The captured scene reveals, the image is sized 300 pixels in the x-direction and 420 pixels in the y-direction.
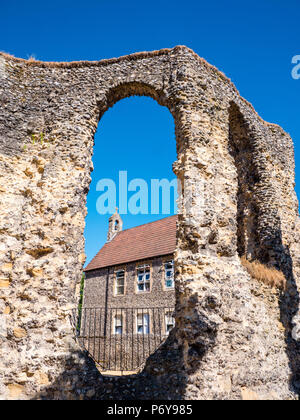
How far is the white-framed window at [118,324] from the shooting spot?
17.0 m

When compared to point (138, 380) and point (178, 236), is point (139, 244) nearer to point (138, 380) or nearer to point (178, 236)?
point (178, 236)

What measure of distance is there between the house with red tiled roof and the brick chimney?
2948mm

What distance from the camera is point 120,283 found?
735 inches

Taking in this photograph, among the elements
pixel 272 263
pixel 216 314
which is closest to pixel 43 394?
pixel 216 314

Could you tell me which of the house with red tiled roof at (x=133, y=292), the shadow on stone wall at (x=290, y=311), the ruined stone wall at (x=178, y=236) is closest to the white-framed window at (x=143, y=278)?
the house with red tiled roof at (x=133, y=292)

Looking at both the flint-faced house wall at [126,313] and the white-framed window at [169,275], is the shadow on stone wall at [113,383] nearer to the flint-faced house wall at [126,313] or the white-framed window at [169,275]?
the flint-faced house wall at [126,313]

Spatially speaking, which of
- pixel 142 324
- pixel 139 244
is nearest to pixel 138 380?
pixel 142 324

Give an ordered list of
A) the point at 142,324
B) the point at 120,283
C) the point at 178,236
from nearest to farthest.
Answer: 1. the point at 178,236
2. the point at 142,324
3. the point at 120,283

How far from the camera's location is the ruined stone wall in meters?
4.79

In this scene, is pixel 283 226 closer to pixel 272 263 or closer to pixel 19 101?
pixel 272 263

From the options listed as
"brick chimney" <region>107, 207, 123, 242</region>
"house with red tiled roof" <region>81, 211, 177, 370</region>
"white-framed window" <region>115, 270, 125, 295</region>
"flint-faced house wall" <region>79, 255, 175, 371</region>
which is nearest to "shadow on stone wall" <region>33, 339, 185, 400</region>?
"flint-faced house wall" <region>79, 255, 175, 371</region>

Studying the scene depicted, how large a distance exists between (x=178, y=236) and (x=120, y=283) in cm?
1366

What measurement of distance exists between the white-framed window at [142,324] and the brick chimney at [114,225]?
906 cm

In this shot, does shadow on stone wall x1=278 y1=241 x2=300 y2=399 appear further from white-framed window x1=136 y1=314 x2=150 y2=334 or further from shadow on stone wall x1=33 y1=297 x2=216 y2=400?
white-framed window x1=136 y1=314 x2=150 y2=334
